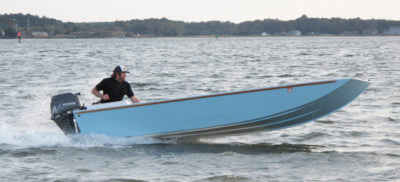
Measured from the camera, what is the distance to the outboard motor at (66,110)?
11055mm

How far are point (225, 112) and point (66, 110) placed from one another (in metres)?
3.04

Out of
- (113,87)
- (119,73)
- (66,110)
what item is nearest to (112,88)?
(113,87)

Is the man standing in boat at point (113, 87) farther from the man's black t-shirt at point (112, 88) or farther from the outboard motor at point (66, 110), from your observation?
the outboard motor at point (66, 110)

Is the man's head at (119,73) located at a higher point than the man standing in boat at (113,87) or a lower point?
higher

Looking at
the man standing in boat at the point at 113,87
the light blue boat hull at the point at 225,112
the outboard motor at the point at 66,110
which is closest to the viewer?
the light blue boat hull at the point at 225,112

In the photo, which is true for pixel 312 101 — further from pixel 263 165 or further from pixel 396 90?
pixel 396 90

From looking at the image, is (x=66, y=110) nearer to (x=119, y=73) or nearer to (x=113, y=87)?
(x=113, y=87)

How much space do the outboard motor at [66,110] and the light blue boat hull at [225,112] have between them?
20cm

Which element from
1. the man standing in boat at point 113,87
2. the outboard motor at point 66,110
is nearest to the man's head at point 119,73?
the man standing in boat at point 113,87

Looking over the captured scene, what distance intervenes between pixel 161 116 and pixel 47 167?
2.25m

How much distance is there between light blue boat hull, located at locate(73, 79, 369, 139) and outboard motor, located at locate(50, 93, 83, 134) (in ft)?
0.67

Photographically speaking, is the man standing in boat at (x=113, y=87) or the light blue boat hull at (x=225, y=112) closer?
the light blue boat hull at (x=225, y=112)

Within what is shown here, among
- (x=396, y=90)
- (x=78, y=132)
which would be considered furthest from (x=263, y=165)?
(x=396, y=90)

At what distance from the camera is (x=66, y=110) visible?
36.3ft
